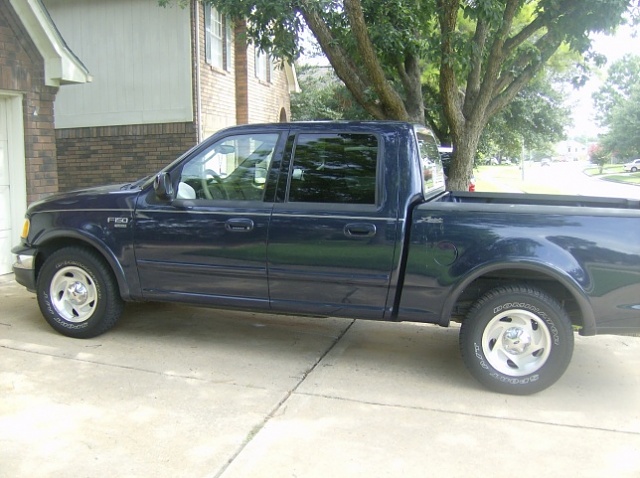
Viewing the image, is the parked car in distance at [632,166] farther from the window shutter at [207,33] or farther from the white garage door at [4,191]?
the white garage door at [4,191]

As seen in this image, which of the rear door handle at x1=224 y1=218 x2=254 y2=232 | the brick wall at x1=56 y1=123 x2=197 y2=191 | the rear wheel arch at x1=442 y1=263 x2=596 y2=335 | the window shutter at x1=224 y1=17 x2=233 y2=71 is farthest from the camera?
the window shutter at x1=224 y1=17 x2=233 y2=71

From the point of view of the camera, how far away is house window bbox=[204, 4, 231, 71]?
436 inches

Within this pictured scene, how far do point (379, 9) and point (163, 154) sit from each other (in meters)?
4.69

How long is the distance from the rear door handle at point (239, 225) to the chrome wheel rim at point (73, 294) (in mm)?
1399

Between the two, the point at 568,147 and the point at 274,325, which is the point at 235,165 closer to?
the point at 274,325

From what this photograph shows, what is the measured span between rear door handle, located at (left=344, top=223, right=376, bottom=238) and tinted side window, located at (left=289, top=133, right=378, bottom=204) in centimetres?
20

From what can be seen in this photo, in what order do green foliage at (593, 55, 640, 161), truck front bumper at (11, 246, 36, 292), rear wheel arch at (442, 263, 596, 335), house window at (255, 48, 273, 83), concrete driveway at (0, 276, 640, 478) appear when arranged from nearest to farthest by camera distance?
1. concrete driveway at (0, 276, 640, 478)
2. rear wheel arch at (442, 263, 596, 335)
3. truck front bumper at (11, 246, 36, 292)
4. house window at (255, 48, 273, 83)
5. green foliage at (593, 55, 640, 161)

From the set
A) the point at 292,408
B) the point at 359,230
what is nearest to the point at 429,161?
the point at 359,230

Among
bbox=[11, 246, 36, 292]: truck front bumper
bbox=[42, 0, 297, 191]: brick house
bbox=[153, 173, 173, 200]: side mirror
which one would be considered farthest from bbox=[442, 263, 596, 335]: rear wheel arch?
bbox=[42, 0, 297, 191]: brick house

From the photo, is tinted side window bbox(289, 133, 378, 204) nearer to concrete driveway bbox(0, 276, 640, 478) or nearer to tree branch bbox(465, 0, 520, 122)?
concrete driveway bbox(0, 276, 640, 478)

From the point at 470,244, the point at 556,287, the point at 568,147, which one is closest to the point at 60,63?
the point at 470,244

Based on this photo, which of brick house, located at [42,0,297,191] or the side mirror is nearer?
the side mirror

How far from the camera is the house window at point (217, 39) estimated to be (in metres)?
11.1

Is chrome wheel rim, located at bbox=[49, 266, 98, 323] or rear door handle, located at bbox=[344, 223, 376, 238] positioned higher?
rear door handle, located at bbox=[344, 223, 376, 238]
